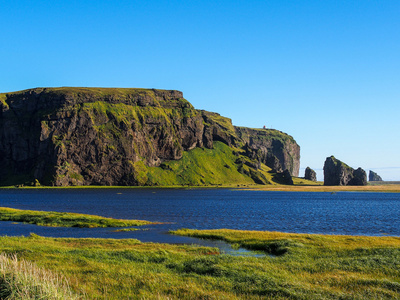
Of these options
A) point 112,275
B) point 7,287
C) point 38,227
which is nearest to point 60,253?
point 112,275

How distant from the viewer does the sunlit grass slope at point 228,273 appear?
23406 mm

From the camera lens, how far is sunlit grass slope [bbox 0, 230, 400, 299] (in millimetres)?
23406

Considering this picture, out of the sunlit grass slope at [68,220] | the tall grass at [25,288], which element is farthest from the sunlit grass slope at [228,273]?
the sunlit grass slope at [68,220]

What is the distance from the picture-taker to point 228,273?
96.6 feet

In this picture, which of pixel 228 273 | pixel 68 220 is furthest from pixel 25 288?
pixel 68 220

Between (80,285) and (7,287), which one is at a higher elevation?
(7,287)

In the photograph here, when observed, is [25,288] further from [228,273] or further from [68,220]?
[68,220]

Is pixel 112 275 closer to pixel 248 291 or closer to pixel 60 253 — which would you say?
pixel 248 291

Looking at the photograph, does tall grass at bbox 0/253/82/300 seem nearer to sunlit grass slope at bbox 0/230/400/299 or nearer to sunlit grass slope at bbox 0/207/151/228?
sunlit grass slope at bbox 0/230/400/299

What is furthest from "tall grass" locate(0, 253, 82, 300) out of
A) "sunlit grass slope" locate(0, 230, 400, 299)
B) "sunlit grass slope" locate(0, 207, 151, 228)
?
"sunlit grass slope" locate(0, 207, 151, 228)

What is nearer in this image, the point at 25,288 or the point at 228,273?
the point at 25,288

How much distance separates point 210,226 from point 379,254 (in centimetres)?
4400

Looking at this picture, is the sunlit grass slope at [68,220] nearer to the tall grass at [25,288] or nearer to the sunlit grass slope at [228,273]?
the sunlit grass slope at [228,273]

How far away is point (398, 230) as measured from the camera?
72.8 metres
